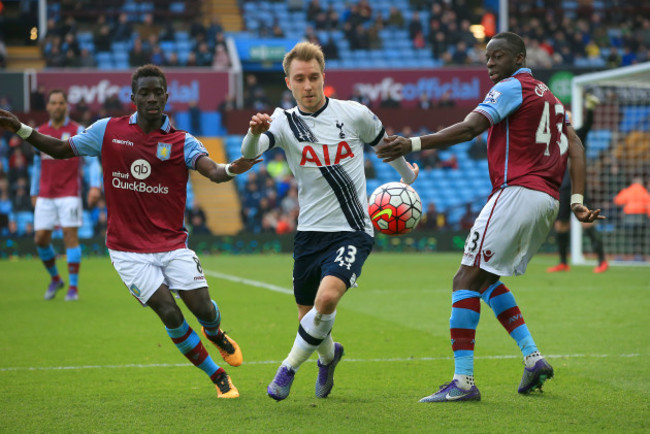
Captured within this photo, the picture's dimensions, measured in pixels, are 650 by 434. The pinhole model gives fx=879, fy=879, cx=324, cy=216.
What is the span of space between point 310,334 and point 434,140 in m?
1.40

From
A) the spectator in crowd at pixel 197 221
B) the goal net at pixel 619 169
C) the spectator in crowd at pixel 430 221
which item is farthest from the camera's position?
the spectator in crowd at pixel 430 221

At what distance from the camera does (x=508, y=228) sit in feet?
18.3

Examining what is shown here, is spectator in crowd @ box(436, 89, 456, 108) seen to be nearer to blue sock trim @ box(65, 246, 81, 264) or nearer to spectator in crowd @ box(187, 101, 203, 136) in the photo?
spectator in crowd @ box(187, 101, 203, 136)

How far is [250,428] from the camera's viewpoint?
4859mm

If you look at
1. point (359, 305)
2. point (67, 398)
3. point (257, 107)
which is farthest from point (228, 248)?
point (67, 398)

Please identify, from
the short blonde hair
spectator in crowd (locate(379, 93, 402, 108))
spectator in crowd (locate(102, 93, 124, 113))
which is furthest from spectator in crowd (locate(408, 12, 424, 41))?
the short blonde hair

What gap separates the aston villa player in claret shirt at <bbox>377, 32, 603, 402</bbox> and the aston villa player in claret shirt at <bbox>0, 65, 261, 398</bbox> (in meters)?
1.59

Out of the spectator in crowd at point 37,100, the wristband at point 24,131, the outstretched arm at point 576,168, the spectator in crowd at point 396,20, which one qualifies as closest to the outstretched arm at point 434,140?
the outstretched arm at point 576,168

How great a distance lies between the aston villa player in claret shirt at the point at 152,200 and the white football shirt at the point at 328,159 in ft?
1.76

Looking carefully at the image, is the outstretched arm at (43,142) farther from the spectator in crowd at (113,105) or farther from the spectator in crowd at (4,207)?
the spectator in crowd at (113,105)

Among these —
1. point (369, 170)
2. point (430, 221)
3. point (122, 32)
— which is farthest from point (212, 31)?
point (430, 221)

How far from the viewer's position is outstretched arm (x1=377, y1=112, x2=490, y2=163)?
5.03m

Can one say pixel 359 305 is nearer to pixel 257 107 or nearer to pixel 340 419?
pixel 340 419

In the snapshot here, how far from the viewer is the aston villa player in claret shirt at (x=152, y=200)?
18.8 ft
